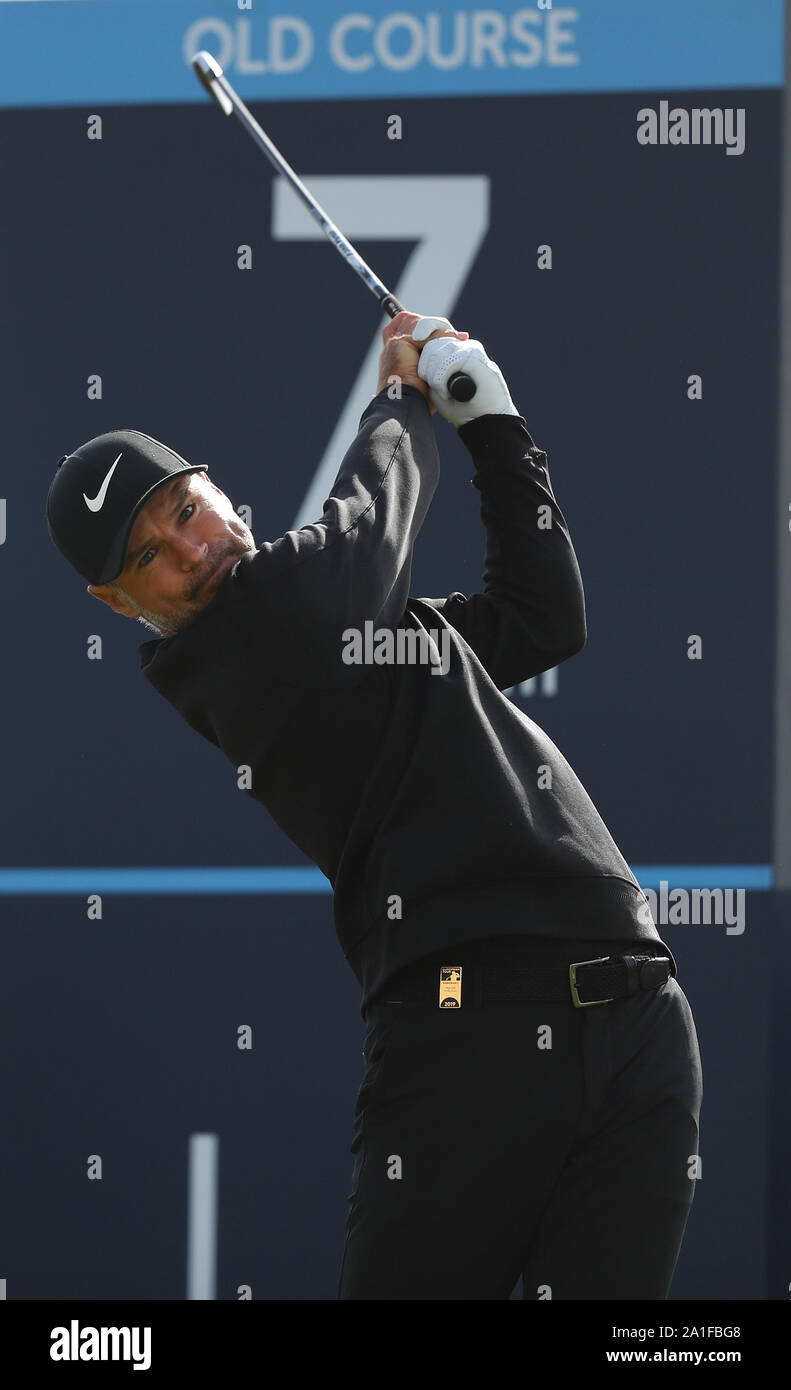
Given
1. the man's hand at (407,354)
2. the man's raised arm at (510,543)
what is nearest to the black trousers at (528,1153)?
the man's raised arm at (510,543)

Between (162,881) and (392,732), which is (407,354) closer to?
(392,732)

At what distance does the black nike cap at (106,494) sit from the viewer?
72.1 inches

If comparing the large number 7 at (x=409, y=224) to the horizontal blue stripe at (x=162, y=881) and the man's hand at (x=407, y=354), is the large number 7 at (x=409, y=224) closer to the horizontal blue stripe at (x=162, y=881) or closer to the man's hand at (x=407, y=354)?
the horizontal blue stripe at (x=162, y=881)

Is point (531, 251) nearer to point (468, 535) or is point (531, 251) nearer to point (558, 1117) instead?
point (468, 535)

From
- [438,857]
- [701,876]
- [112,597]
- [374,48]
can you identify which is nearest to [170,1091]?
[701,876]

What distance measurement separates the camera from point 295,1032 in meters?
2.99

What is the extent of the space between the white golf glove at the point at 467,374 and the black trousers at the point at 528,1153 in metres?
0.69

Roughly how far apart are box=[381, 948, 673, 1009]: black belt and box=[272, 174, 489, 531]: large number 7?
149 centimetres

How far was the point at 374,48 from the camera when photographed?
2.99m

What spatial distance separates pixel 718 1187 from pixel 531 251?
6.25 feet

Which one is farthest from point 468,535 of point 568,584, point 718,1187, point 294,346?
point 718,1187

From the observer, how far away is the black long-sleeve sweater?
5.58 feet
